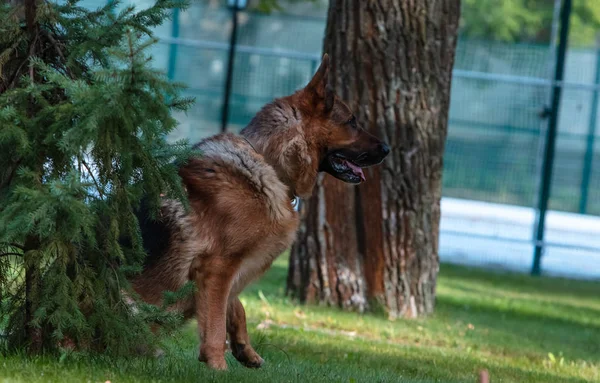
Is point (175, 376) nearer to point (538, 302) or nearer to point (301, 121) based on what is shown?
point (301, 121)

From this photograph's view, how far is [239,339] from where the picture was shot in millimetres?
5750

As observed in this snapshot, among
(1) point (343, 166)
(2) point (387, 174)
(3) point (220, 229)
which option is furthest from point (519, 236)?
(3) point (220, 229)

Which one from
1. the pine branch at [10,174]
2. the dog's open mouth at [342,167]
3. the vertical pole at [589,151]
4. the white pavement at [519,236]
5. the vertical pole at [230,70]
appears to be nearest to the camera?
the pine branch at [10,174]

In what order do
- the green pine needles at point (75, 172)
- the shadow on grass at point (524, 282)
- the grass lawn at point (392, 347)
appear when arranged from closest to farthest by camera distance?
the green pine needles at point (75, 172) < the grass lawn at point (392, 347) < the shadow on grass at point (524, 282)

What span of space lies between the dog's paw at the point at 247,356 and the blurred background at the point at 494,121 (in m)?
8.76

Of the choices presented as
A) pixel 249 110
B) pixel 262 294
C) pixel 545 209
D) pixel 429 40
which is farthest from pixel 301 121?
pixel 545 209

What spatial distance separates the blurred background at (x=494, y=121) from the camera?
14.4 meters

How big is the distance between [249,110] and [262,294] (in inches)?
218

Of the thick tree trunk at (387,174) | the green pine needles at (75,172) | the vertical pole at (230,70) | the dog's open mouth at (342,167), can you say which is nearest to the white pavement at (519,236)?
the vertical pole at (230,70)

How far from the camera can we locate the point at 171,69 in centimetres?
1416

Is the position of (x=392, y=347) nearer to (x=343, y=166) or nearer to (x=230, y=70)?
(x=343, y=166)

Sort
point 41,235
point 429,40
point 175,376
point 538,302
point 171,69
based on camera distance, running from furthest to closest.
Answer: point 171,69 → point 538,302 → point 429,40 → point 175,376 → point 41,235

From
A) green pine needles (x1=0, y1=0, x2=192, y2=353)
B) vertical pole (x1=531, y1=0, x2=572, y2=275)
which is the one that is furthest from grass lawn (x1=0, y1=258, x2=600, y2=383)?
vertical pole (x1=531, y1=0, x2=572, y2=275)

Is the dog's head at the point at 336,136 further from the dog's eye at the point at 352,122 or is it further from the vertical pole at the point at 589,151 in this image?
the vertical pole at the point at 589,151
